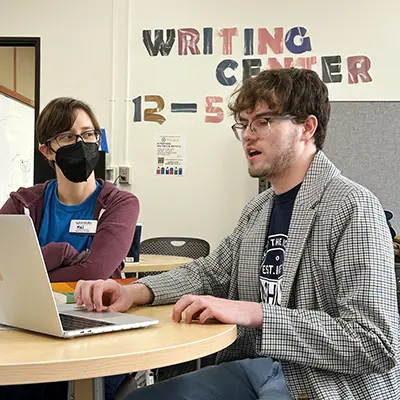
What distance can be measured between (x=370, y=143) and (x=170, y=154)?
127 cm

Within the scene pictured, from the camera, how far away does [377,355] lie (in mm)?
1156

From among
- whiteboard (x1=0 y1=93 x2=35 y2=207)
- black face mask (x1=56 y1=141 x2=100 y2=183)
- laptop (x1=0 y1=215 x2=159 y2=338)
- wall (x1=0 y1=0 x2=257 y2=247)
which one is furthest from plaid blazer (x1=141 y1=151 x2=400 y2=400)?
whiteboard (x1=0 y1=93 x2=35 y2=207)

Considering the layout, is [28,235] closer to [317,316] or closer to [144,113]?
[317,316]

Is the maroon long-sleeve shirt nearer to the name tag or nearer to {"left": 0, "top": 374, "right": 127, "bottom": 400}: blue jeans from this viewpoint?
the name tag

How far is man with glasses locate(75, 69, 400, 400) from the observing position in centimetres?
117

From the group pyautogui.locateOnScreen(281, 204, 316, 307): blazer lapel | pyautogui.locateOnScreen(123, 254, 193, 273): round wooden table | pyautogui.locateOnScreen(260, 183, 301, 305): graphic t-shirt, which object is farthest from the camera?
pyautogui.locateOnScreen(123, 254, 193, 273): round wooden table

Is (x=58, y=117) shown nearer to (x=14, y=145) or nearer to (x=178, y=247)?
(x=178, y=247)

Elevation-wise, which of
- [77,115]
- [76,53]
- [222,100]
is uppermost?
[76,53]

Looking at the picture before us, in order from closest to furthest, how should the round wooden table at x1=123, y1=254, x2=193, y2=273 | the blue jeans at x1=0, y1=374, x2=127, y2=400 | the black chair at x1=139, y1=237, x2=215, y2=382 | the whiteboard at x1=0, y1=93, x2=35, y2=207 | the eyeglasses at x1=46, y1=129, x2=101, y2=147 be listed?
the blue jeans at x1=0, y1=374, x2=127, y2=400, the eyeglasses at x1=46, y1=129, x2=101, y2=147, the round wooden table at x1=123, y1=254, x2=193, y2=273, the black chair at x1=139, y1=237, x2=215, y2=382, the whiteboard at x1=0, y1=93, x2=35, y2=207

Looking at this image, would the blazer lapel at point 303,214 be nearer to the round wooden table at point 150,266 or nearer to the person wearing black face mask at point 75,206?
the person wearing black face mask at point 75,206

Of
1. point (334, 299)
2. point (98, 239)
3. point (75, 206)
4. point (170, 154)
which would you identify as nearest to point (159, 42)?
point (170, 154)

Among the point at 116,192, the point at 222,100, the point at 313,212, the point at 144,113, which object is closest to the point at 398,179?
the point at 222,100

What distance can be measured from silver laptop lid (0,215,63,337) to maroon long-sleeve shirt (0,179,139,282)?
66cm

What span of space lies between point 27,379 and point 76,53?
11.4ft
